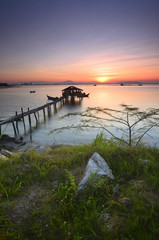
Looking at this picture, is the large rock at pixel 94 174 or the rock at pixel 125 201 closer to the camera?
the rock at pixel 125 201

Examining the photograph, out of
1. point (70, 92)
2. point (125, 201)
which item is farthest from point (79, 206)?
point (70, 92)

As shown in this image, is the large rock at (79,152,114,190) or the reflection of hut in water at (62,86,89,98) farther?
the reflection of hut in water at (62,86,89,98)

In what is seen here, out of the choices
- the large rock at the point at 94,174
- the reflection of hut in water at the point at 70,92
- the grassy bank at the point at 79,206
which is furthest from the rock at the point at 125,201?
the reflection of hut in water at the point at 70,92

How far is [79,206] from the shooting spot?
257 centimetres

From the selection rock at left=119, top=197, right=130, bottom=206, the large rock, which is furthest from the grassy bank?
the large rock

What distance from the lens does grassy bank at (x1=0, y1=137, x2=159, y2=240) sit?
7.06ft

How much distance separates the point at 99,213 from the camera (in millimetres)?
2385

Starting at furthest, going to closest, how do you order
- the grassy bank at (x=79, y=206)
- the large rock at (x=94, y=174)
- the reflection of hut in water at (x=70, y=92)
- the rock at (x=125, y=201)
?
the reflection of hut in water at (x=70, y=92) < the large rock at (x=94, y=174) < the rock at (x=125, y=201) < the grassy bank at (x=79, y=206)

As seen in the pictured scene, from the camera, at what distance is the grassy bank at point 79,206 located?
215 cm

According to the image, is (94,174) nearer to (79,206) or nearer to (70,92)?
(79,206)

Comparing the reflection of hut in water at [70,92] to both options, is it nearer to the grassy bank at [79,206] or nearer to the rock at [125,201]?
the grassy bank at [79,206]

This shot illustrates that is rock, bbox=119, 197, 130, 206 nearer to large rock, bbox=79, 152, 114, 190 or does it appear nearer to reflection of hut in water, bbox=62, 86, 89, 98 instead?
large rock, bbox=79, 152, 114, 190

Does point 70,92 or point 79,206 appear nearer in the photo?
point 79,206

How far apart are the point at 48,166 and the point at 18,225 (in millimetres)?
1845
